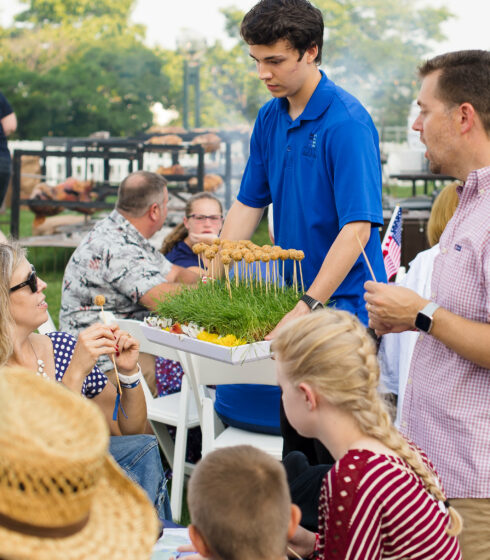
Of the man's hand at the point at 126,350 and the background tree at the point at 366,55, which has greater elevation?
the background tree at the point at 366,55

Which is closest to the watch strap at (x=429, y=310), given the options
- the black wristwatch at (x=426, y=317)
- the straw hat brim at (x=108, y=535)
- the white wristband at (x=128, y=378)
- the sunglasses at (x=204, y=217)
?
the black wristwatch at (x=426, y=317)

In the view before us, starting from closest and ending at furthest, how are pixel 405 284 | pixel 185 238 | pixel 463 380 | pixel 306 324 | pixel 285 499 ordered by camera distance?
pixel 285 499 → pixel 306 324 → pixel 463 380 → pixel 405 284 → pixel 185 238

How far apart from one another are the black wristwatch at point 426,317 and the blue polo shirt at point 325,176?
78 cm

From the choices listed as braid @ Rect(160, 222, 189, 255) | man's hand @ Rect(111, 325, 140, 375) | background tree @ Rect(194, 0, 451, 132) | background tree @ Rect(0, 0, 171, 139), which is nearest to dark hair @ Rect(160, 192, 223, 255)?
braid @ Rect(160, 222, 189, 255)

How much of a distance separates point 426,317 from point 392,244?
230 centimetres

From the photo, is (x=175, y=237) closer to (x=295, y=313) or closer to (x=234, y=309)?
(x=234, y=309)

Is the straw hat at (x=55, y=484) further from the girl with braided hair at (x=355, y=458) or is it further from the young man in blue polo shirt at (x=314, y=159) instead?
the young man in blue polo shirt at (x=314, y=159)

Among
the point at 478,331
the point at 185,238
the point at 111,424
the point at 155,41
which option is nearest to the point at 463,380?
the point at 478,331

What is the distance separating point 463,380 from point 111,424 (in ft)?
5.00

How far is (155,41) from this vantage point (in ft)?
109

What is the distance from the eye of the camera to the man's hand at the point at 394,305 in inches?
86.1

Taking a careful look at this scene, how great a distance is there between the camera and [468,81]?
2.15 meters

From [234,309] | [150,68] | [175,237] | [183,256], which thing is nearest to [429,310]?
[234,309]

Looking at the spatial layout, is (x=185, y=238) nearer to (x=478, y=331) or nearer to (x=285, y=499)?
(x=478, y=331)
